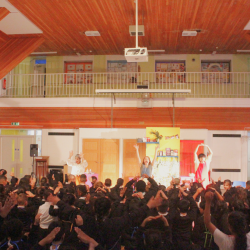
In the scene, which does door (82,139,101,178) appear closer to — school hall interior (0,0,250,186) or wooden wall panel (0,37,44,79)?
school hall interior (0,0,250,186)

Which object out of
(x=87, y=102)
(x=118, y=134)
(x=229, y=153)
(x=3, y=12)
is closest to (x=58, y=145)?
(x=87, y=102)

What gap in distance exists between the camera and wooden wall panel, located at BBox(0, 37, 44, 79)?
865 cm

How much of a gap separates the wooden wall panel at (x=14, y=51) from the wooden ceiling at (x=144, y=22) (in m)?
0.57

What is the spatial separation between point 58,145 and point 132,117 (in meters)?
3.44

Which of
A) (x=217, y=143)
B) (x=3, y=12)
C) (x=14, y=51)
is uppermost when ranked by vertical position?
(x=3, y=12)

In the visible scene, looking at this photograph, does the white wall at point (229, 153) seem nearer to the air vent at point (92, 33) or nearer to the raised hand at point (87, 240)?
the air vent at point (92, 33)

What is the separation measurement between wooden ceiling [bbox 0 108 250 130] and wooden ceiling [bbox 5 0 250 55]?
240cm

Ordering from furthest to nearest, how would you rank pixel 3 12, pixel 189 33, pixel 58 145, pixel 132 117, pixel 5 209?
pixel 58 145, pixel 132 117, pixel 189 33, pixel 3 12, pixel 5 209

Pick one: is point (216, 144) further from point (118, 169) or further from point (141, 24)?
point (141, 24)

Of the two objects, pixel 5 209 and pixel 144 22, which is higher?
pixel 144 22

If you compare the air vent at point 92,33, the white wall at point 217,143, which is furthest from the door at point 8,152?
the air vent at point 92,33

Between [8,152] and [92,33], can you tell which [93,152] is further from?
[92,33]

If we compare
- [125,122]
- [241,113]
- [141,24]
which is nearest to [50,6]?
[141,24]

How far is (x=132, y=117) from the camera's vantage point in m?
11.2
